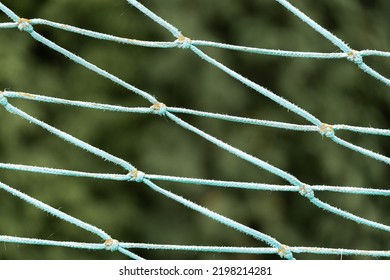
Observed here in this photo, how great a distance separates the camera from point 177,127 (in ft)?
A: 5.26

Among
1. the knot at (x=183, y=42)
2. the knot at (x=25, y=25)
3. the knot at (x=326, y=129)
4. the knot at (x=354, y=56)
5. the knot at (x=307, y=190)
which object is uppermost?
the knot at (x=25, y=25)

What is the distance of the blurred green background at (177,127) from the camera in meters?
1.56

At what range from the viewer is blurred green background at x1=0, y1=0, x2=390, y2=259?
61.3 inches

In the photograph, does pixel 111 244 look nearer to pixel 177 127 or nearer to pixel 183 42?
pixel 183 42

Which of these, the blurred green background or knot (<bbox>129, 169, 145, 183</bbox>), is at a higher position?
the blurred green background

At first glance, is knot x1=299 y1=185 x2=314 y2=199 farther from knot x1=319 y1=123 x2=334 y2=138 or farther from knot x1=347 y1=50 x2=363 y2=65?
knot x1=347 y1=50 x2=363 y2=65

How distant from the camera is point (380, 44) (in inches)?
66.7

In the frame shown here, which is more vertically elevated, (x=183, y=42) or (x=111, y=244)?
(x=183, y=42)

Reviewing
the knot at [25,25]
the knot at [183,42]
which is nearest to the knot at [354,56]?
the knot at [183,42]

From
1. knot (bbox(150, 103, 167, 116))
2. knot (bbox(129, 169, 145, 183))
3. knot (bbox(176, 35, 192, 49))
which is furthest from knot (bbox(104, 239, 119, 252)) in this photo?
knot (bbox(176, 35, 192, 49))

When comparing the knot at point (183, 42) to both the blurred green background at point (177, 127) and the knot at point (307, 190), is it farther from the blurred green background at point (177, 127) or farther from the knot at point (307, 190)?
the blurred green background at point (177, 127)

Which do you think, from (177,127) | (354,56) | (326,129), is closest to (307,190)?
(326,129)

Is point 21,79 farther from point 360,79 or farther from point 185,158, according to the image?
point 360,79

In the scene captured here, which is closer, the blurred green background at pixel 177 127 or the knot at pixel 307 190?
the knot at pixel 307 190
